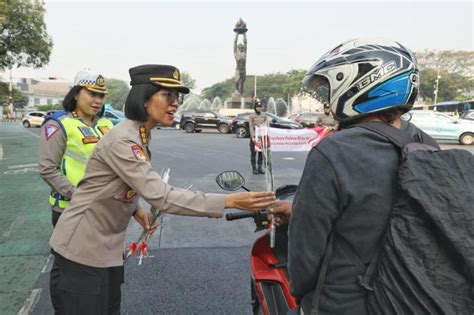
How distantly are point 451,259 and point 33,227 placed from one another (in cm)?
527

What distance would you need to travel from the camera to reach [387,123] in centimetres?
137

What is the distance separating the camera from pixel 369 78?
1378 millimetres

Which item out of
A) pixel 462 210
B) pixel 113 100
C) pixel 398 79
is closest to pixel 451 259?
pixel 462 210

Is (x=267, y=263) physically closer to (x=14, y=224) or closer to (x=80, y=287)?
(x=80, y=287)

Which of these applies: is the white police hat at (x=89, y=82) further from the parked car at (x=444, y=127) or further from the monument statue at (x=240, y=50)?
the monument statue at (x=240, y=50)

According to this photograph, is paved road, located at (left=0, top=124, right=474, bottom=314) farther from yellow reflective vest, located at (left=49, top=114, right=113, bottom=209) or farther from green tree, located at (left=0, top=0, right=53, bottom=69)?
green tree, located at (left=0, top=0, right=53, bottom=69)

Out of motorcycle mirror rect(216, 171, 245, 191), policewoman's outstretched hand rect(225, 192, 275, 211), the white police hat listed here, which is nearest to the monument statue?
the white police hat

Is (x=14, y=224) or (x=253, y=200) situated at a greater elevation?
(x=253, y=200)

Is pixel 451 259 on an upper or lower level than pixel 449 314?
upper

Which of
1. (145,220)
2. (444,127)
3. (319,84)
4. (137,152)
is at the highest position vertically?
(319,84)

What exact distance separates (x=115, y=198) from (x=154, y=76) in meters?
0.60

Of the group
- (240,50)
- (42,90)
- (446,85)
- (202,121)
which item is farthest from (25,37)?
(42,90)

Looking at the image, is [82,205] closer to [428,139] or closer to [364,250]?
[364,250]

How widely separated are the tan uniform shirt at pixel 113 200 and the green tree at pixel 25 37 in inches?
840
